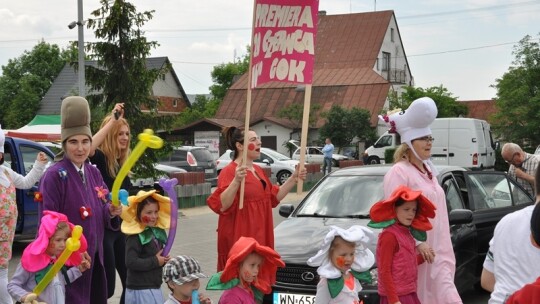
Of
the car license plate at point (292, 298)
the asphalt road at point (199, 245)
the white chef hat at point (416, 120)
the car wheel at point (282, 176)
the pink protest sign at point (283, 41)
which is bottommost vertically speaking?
the car wheel at point (282, 176)

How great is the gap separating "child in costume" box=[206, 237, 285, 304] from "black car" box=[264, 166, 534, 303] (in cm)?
192

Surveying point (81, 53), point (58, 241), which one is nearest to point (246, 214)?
point (58, 241)

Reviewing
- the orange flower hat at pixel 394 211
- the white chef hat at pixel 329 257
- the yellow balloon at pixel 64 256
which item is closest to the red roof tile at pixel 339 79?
the orange flower hat at pixel 394 211

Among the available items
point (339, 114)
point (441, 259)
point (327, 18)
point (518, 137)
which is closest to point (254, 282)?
point (441, 259)

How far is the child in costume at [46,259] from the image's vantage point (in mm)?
4645

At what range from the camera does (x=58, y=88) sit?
65.0 metres

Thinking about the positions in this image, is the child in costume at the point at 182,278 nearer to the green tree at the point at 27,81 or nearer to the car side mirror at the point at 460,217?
the car side mirror at the point at 460,217

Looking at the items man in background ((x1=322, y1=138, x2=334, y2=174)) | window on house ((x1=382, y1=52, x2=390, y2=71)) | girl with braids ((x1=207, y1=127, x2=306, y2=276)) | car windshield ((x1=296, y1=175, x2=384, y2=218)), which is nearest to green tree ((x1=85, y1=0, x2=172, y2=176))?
car windshield ((x1=296, y1=175, x2=384, y2=218))

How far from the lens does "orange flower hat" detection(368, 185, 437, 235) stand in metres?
5.30

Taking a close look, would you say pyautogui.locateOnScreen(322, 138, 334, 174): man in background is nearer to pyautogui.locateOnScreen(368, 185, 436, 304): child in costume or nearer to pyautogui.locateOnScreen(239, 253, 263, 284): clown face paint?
pyautogui.locateOnScreen(368, 185, 436, 304): child in costume

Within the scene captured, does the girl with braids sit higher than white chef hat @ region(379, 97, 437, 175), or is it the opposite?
white chef hat @ region(379, 97, 437, 175)

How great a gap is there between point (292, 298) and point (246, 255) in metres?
2.11

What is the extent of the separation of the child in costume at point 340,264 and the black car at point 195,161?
1745 centimetres

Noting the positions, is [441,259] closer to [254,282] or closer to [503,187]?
[254,282]
